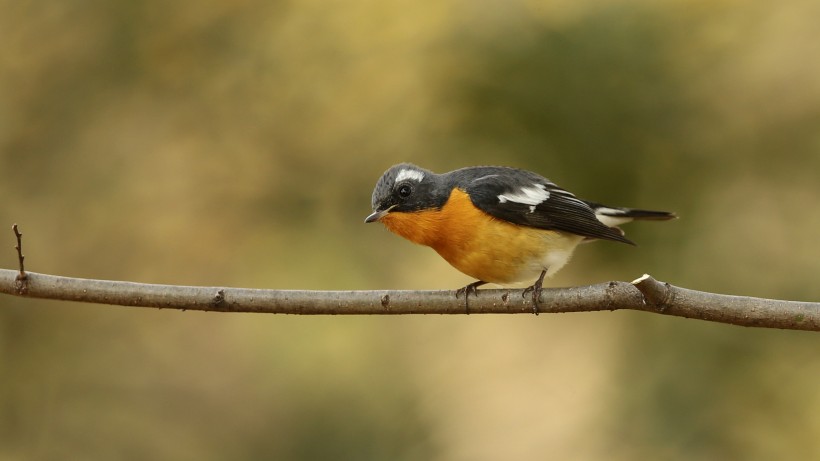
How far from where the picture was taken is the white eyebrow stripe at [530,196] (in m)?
4.94

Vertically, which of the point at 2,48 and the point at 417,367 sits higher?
the point at 2,48

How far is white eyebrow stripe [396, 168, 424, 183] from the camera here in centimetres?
477

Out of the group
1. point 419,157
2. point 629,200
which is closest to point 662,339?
point 629,200

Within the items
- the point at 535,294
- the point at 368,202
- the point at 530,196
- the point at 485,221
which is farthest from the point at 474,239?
the point at 368,202

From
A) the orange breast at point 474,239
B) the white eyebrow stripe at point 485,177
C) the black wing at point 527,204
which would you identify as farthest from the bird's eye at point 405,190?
the white eyebrow stripe at point 485,177

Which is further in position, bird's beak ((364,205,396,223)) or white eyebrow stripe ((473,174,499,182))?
white eyebrow stripe ((473,174,499,182))

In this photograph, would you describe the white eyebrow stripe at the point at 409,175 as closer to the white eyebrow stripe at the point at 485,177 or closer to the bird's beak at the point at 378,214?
the bird's beak at the point at 378,214

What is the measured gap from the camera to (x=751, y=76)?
24.0ft

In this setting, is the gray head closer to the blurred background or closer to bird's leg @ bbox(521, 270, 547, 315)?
bird's leg @ bbox(521, 270, 547, 315)

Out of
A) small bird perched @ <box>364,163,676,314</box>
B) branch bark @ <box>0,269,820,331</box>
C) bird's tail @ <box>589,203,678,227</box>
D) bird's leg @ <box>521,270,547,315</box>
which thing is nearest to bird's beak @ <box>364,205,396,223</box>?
small bird perched @ <box>364,163,676,314</box>

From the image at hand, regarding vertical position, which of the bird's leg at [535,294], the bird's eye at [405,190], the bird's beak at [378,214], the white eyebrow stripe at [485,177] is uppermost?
the white eyebrow stripe at [485,177]

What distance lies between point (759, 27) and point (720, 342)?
2989 mm

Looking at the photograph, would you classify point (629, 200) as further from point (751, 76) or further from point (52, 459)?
point (52, 459)

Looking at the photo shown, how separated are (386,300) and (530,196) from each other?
169 cm
